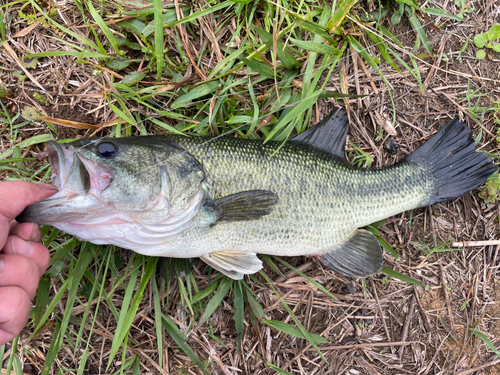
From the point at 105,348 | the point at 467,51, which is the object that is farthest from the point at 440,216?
the point at 105,348

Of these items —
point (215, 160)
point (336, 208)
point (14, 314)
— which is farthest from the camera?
point (336, 208)

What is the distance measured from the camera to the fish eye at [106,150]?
6.83 feet

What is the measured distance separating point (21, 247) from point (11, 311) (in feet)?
1.38

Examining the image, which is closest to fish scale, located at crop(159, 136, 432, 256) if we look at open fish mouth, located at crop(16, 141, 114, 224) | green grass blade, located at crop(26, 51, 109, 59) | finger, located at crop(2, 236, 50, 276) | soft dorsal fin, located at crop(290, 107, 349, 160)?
soft dorsal fin, located at crop(290, 107, 349, 160)

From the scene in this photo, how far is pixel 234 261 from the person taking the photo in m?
2.55

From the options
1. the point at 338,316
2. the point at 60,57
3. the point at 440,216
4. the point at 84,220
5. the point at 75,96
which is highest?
the point at 60,57

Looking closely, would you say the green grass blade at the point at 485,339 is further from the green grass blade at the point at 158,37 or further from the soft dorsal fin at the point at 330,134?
the green grass blade at the point at 158,37

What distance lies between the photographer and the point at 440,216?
3137mm

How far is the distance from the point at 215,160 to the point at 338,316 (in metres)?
1.94

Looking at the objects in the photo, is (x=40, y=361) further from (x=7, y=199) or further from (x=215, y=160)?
(x=215, y=160)

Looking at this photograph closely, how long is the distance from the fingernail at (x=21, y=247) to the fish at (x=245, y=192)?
226mm

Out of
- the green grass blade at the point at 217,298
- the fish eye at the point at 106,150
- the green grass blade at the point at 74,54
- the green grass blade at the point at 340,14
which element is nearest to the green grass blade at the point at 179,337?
the green grass blade at the point at 217,298

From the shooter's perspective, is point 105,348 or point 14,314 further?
point 105,348

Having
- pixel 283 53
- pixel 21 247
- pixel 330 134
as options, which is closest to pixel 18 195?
pixel 21 247
